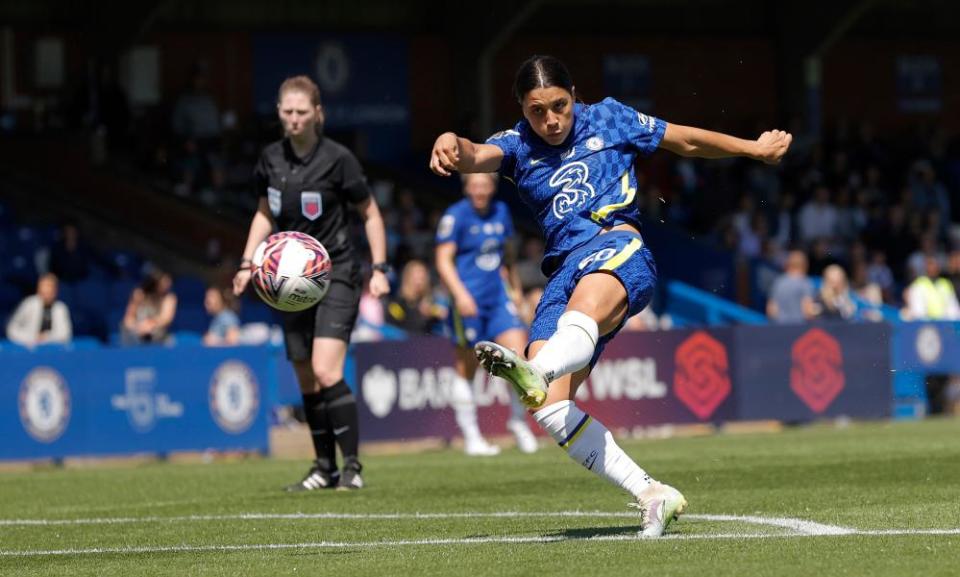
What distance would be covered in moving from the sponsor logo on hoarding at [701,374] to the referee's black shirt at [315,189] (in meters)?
8.58

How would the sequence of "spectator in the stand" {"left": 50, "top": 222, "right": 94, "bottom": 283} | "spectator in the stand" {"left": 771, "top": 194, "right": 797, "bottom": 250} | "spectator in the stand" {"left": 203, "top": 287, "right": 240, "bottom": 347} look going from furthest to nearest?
1. "spectator in the stand" {"left": 771, "top": 194, "right": 797, "bottom": 250}
2. "spectator in the stand" {"left": 50, "top": 222, "right": 94, "bottom": 283}
3. "spectator in the stand" {"left": 203, "top": 287, "right": 240, "bottom": 347}

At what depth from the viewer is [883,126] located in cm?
3597

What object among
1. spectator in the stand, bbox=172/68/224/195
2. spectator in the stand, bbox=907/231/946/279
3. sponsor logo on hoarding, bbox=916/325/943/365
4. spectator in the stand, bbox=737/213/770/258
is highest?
spectator in the stand, bbox=172/68/224/195

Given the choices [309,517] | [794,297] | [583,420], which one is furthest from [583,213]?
[794,297]

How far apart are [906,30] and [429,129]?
10.9 m

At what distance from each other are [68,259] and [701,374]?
281 inches

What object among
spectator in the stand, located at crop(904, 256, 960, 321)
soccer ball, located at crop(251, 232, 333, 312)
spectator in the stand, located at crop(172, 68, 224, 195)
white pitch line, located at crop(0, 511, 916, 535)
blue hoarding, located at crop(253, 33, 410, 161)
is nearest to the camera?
white pitch line, located at crop(0, 511, 916, 535)

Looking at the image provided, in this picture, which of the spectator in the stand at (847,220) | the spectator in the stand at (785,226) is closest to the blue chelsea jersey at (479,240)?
the spectator in the stand at (785,226)

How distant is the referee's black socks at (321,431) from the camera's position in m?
10.5

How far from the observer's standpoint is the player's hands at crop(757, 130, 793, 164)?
7.31 metres

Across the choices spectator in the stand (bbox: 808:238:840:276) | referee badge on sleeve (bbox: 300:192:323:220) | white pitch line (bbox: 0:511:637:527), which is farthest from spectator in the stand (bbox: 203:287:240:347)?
spectator in the stand (bbox: 808:238:840:276)

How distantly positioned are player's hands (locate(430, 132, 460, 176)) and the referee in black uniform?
3.11 metres

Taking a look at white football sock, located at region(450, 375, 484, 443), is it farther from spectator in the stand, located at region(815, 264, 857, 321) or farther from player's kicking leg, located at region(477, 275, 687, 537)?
player's kicking leg, located at region(477, 275, 687, 537)

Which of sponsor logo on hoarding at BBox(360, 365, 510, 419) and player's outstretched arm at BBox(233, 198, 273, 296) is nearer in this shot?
player's outstretched arm at BBox(233, 198, 273, 296)
